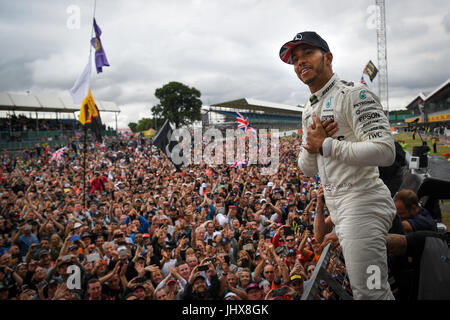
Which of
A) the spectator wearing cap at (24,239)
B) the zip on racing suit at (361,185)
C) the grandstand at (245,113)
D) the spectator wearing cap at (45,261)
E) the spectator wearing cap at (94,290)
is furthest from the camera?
the grandstand at (245,113)

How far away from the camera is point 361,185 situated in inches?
62.9

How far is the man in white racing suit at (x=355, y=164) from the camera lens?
1528 mm

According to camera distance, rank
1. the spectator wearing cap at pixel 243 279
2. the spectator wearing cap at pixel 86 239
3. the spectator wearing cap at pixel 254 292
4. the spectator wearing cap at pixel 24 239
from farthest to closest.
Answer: the spectator wearing cap at pixel 24 239
the spectator wearing cap at pixel 86 239
the spectator wearing cap at pixel 243 279
the spectator wearing cap at pixel 254 292

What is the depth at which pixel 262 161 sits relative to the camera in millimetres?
18297

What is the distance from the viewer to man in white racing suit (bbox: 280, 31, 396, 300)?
153 cm

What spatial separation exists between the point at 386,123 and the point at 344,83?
0.38 m

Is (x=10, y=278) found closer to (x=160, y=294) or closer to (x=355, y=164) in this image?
(x=160, y=294)

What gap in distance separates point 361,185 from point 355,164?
0.46ft

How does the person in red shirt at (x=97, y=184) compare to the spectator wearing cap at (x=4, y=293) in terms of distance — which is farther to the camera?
the person in red shirt at (x=97, y=184)

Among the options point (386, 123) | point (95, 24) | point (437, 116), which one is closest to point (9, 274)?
point (386, 123)

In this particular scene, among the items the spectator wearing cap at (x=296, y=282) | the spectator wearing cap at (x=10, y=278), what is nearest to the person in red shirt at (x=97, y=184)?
the spectator wearing cap at (x=10, y=278)

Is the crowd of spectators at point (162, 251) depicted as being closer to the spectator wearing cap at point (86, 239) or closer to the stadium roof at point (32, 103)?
the spectator wearing cap at point (86, 239)

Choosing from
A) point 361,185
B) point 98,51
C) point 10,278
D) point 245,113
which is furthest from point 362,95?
point 245,113
